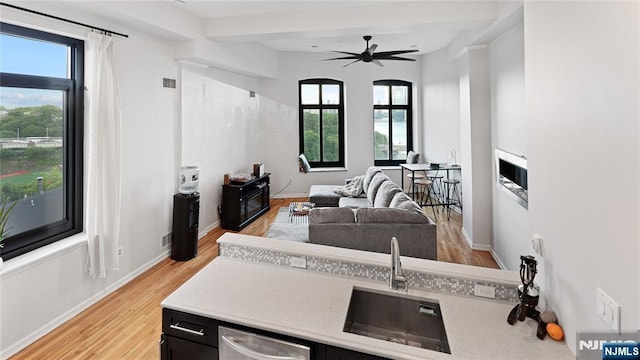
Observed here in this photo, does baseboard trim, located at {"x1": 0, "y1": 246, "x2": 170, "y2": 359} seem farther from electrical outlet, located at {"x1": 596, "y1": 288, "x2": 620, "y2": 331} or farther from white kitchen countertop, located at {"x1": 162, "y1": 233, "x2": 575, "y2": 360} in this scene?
electrical outlet, located at {"x1": 596, "y1": 288, "x2": 620, "y2": 331}

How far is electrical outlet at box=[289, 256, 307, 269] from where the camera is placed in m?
1.94

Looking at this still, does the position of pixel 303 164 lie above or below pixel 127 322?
above

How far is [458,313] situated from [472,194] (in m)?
3.25

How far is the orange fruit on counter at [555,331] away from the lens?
1.28 m

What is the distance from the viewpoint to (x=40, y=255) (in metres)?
2.58

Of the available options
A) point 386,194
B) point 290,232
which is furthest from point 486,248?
point 290,232

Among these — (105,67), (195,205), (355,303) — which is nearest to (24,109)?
(105,67)

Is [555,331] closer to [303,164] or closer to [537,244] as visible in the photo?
[537,244]

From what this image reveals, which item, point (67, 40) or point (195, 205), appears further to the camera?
point (195, 205)

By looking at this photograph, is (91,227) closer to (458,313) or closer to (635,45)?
(458,313)

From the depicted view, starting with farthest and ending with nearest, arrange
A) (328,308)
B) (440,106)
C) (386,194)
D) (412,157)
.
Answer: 1. (412,157)
2. (440,106)
3. (386,194)
4. (328,308)

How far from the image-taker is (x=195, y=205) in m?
4.15

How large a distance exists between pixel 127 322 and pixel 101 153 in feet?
5.17

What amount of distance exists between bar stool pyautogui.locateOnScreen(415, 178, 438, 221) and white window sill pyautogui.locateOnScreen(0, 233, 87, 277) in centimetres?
533
